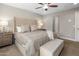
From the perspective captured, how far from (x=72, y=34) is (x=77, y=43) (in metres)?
0.20

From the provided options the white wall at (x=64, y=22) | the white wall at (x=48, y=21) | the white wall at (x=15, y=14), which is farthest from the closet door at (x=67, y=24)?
the white wall at (x=15, y=14)

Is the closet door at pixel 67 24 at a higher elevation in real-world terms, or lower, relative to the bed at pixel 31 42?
higher

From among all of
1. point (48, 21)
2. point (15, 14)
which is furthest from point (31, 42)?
point (15, 14)

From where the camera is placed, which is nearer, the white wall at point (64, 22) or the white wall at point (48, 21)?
the white wall at point (64, 22)

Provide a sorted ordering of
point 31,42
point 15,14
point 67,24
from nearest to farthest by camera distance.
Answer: point 67,24
point 31,42
point 15,14

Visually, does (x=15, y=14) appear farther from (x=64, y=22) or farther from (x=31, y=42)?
(x=64, y=22)

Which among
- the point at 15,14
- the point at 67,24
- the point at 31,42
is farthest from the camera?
the point at 15,14

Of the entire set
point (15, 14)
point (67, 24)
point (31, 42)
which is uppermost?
point (15, 14)

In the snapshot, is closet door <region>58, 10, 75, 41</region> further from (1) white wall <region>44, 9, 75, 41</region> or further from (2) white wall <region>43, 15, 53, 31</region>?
(2) white wall <region>43, 15, 53, 31</region>

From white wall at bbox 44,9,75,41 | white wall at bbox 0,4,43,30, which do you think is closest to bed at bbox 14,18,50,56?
white wall at bbox 0,4,43,30

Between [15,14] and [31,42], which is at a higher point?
[15,14]

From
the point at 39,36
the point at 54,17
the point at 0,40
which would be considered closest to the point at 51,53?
the point at 39,36

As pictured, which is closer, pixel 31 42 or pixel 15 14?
pixel 31 42

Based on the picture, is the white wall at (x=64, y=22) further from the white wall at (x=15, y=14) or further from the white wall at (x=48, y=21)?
the white wall at (x=15, y=14)
